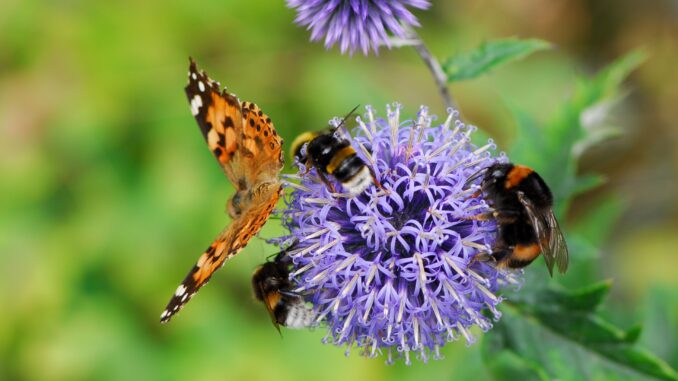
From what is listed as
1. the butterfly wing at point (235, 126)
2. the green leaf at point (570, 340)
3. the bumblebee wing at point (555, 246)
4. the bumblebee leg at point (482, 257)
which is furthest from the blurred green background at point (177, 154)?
the bumblebee wing at point (555, 246)

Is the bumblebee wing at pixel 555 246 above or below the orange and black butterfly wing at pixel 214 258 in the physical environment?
below

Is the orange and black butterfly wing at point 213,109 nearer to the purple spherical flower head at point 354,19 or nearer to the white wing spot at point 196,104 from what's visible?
the white wing spot at point 196,104

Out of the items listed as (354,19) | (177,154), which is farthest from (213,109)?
(177,154)

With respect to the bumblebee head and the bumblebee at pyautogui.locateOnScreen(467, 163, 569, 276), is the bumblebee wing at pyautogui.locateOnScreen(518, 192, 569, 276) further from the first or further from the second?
the bumblebee head

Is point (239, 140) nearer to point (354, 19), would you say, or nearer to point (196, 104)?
point (196, 104)

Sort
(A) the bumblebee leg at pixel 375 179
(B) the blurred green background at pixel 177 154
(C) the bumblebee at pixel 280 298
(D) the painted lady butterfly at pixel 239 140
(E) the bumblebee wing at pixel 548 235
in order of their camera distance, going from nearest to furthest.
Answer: (E) the bumblebee wing at pixel 548 235 → (A) the bumblebee leg at pixel 375 179 → (C) the bumblebee at pixel 280 298 → (D) the painted lady butterfly at pixel 239 140 → (B) the blurred green background at pixel 177 154

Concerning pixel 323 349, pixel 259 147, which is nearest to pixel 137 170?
pixel 323 349

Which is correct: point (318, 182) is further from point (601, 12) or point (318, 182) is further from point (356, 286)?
point (601, 12)
